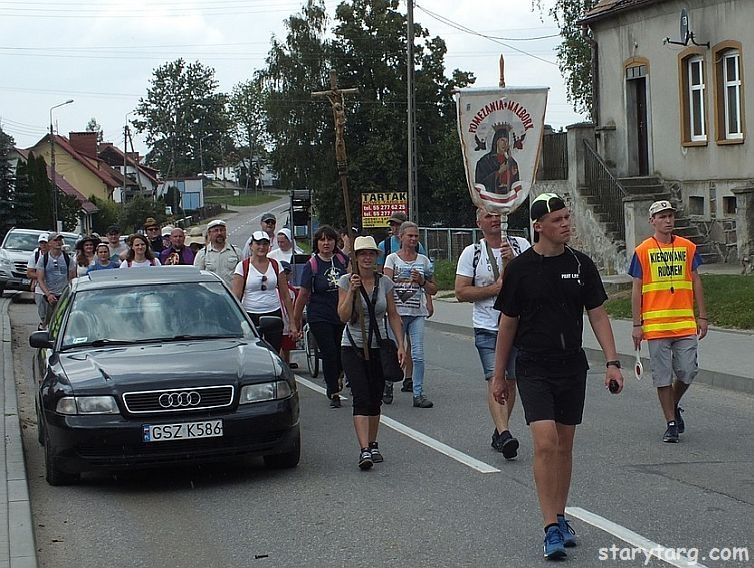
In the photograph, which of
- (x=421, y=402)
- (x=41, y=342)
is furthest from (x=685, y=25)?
(x=41, y=342)

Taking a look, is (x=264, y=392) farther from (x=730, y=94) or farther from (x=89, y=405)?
(x=730, y=94)

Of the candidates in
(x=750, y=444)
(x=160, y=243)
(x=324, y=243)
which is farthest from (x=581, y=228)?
(x=750, y=444)

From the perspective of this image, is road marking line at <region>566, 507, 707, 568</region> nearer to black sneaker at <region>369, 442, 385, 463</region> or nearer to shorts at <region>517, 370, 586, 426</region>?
shorts at <region>517, 370, 586, 426</region>

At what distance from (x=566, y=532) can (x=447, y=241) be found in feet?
109

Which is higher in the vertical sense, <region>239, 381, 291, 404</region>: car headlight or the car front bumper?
<region>239, 381, 291, 404</region>: car headlight

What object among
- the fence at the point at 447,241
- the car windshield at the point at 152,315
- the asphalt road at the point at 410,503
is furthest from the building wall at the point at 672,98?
the car windshield at the point at 152,315

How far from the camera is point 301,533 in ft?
23.2

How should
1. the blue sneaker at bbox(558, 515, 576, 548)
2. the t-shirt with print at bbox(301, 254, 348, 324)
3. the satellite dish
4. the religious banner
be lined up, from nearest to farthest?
the blue sneaker at bbox(558, 515, 576, 548) < the t-shirt with print at bbox(301, 254, 348, 324) < the religious banner < the satellite dish

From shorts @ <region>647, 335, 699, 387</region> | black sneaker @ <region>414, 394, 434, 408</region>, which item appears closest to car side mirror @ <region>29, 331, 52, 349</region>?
black sneaker @ <region>414, 394, 434, 408</region>

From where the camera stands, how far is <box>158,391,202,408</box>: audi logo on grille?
821 centimetres

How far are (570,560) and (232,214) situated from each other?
367 feet

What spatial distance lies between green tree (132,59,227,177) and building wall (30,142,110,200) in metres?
37.3

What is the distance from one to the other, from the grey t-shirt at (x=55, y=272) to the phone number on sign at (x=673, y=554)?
39.9 feet

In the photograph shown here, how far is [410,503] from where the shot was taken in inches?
304
